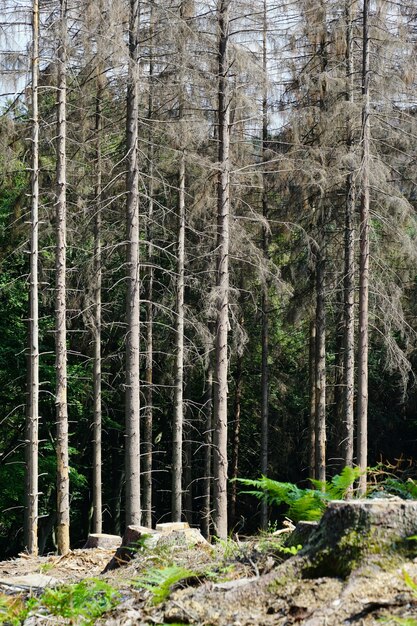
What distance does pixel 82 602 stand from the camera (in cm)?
546

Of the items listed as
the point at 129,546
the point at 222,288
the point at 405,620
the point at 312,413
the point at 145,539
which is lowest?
the point at 312,413

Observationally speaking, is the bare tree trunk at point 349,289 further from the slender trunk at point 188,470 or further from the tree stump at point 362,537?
the tree stump at point 362,537

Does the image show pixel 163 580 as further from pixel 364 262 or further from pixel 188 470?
pixel 188 470

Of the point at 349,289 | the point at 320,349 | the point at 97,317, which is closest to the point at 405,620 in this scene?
the point at 349,289

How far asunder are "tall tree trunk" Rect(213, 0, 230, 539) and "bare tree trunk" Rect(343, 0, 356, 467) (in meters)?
4.29

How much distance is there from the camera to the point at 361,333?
65.6 ft

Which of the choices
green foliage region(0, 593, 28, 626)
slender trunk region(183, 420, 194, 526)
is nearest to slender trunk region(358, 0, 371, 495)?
slender trunk region(183, 420, 194, 526)

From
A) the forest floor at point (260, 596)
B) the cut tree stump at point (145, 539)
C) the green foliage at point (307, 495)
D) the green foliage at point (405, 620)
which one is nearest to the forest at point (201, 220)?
the cut tree stump at point (145, 539)

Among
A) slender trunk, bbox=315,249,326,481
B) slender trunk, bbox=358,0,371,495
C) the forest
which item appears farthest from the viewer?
slender trunk, bbox=315,249,326,481

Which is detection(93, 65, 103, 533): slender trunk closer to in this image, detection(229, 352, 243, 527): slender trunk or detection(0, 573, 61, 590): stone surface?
detection(229, 352, 243, 527): slender trunk

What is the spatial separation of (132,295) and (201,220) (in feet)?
24.7

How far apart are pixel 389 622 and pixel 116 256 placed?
2299 cm

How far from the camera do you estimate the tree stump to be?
4.80 m

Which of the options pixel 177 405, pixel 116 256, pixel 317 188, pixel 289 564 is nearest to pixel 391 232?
pixel 317 188
